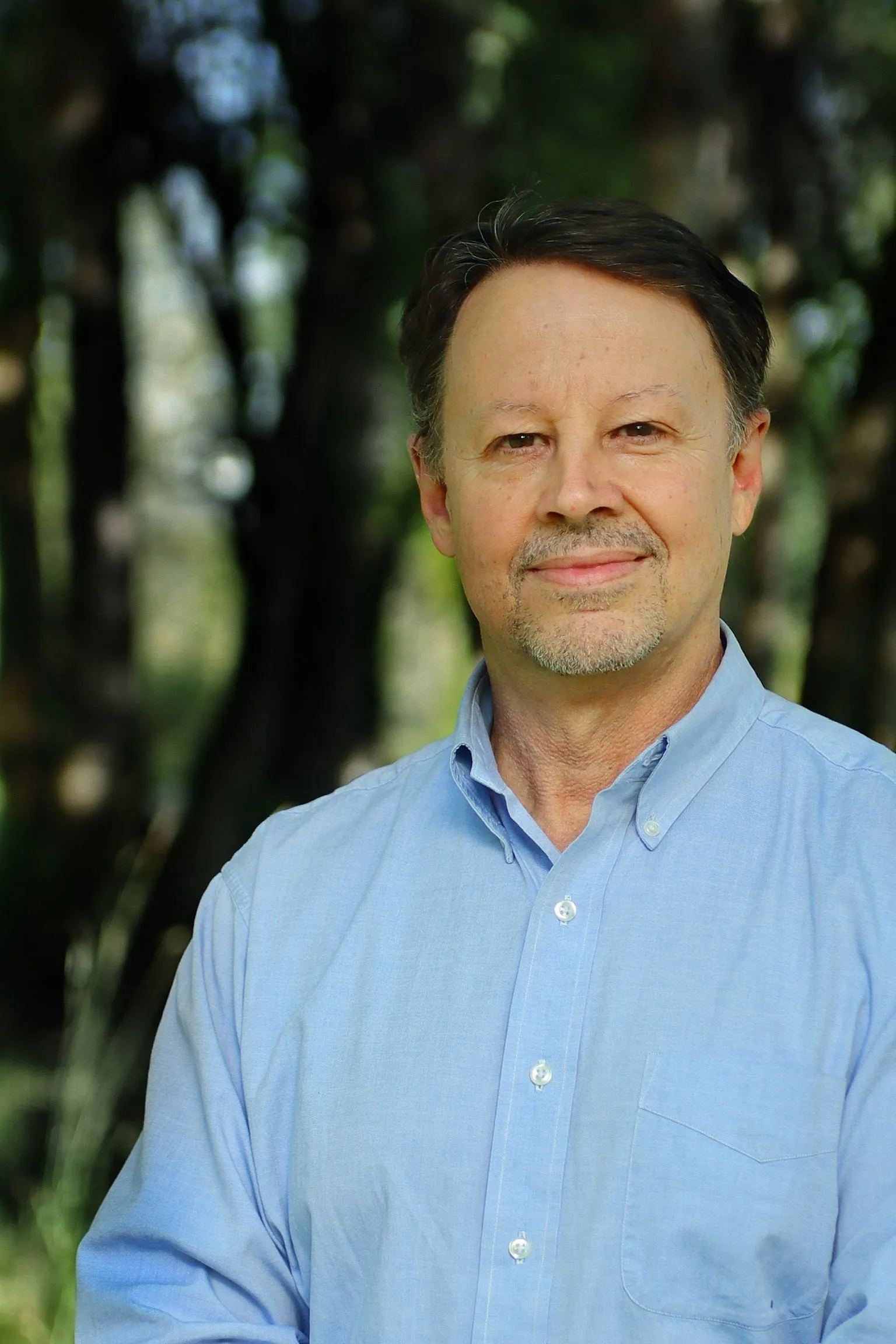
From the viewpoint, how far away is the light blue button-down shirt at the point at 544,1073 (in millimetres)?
1647

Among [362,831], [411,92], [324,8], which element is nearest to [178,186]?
[324,8]

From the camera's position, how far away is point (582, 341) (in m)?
1.99

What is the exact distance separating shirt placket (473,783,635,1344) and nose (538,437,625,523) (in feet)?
1.19

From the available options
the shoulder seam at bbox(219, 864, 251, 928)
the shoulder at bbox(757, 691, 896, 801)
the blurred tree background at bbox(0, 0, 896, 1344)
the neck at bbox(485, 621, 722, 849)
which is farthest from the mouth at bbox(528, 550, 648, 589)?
the blurred tree background at bbox(0, 0, 896, 1344)

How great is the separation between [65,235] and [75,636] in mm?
Answer: 1744

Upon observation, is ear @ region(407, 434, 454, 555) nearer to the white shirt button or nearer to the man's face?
the man's face

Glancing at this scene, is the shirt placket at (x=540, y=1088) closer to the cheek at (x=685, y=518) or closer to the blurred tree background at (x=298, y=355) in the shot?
the cheek at (x=685, y=518)

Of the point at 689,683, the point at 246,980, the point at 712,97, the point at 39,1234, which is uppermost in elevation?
the point at 712,97

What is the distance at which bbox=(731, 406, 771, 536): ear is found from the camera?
2.18 metres

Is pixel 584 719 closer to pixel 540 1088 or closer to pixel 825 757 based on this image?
pixel 825 757

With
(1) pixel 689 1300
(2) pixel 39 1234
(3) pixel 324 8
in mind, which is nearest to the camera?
(1) pixel 689 1300

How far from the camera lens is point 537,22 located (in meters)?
6.31

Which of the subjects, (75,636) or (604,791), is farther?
(75,636)

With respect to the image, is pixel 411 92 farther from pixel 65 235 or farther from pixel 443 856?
pixel 443 856
